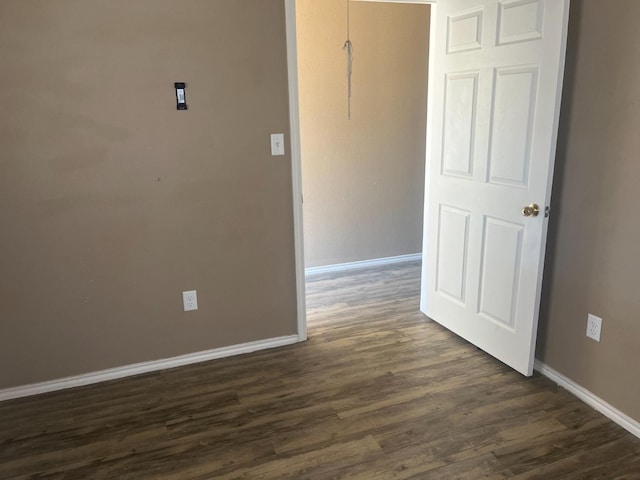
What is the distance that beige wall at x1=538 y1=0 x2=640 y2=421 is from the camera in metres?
1.99

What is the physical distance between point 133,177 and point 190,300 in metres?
0.73

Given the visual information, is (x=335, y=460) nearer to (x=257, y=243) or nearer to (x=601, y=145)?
(x=257, y=243)

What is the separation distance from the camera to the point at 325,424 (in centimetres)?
220

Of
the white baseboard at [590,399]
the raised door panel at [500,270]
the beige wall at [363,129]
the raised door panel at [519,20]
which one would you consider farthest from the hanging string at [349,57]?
the white baseboard at [590,399]

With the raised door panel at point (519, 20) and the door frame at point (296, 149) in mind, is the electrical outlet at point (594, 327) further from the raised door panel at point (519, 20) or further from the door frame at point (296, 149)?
the door frame at point (296, 149)

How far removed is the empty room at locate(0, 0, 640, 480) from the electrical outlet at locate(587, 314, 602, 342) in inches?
0.4

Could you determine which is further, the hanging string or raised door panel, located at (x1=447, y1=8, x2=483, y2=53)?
the hanging string

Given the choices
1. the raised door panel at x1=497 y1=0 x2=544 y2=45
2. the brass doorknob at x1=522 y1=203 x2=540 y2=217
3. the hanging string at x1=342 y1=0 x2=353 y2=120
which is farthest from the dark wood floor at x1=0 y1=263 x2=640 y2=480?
the hanging string at x1=342 y1=0 x2=353 y2=120

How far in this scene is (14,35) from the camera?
6.93 ft

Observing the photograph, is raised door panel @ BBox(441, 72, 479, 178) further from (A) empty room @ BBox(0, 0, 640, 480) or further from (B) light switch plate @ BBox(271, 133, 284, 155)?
(B) light switch plate @ BBox(271, 133, 284, 155)

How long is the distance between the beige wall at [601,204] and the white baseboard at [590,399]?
0.03m

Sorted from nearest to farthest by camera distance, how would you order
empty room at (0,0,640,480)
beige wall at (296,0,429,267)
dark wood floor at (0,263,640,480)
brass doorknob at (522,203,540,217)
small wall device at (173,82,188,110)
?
dark wood floor at (0,263,640,480)
empty room at (0,0,640,480)
brass doorknob at (522,203,540,217)
small wall device at (173,82,188,110)
beige wall at (296,0,429,267)

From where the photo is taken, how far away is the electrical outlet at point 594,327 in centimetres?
222

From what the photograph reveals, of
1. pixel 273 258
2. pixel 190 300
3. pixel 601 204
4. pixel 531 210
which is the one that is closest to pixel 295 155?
pixel 273 258
